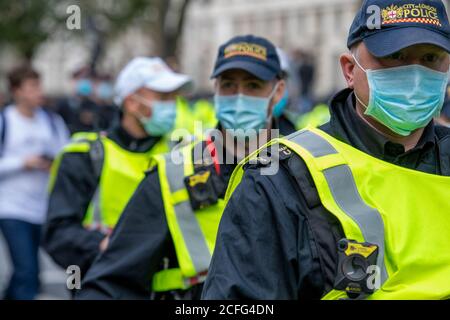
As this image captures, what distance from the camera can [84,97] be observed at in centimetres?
1240

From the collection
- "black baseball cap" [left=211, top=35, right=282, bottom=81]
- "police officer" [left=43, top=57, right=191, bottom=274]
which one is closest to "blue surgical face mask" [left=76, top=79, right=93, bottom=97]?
"police officer" [left=43, top=57, right=191, bottom=274]

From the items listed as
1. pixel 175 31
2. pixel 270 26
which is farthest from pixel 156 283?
pixel 270 26

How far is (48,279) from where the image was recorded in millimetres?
10102

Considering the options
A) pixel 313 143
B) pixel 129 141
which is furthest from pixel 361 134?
pixel 129 141

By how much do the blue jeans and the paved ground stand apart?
0.85 m

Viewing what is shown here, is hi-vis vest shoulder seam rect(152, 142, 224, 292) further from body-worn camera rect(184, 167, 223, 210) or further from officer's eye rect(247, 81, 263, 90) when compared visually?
officer's eye rect(247, 81, 263, 90)

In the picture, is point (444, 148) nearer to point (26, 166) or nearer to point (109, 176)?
point (109, 176)

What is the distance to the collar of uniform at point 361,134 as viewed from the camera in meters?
2.91

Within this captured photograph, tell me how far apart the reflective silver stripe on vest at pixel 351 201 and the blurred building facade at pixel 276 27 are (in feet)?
124

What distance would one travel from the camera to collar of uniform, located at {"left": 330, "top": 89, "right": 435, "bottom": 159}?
115 inches

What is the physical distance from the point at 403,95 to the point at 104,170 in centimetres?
294
